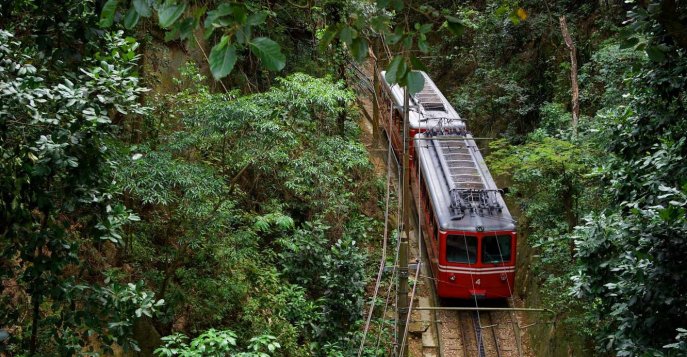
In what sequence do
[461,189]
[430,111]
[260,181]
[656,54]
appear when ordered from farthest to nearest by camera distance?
[430,111] < [461,189] < [260,181] < [656,54]

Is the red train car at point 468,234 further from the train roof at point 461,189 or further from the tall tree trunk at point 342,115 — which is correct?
the tall tree trunk at point 342,115

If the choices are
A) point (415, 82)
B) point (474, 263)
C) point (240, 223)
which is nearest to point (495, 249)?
point (474, 263)

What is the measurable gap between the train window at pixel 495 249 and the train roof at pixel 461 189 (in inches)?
8.4

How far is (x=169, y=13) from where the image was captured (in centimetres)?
216

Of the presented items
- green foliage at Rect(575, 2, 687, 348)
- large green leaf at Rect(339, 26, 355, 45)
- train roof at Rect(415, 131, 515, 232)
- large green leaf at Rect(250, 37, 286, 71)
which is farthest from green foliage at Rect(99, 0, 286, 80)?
train roof at Rect(415, 131, 515, 232)

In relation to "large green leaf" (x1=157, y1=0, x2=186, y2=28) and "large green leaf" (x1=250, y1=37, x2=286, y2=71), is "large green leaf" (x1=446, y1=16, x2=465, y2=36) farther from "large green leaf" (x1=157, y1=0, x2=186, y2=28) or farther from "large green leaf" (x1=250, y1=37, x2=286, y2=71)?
"large green leaf" (x1=157, y1=0, x2=186, y2=28)

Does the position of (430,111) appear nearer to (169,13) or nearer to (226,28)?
(226,28)

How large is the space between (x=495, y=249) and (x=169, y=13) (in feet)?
36.6

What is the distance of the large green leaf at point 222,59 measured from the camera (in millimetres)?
2020

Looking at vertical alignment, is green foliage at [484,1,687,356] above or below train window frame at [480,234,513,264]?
above

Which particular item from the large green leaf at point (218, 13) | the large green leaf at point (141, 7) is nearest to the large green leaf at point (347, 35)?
the large green leaf at point (218, 13)

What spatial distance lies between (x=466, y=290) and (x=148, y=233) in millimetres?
6709

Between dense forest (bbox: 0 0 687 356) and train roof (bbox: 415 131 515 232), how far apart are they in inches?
32.9

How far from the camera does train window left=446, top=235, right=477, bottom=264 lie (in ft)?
40.7
